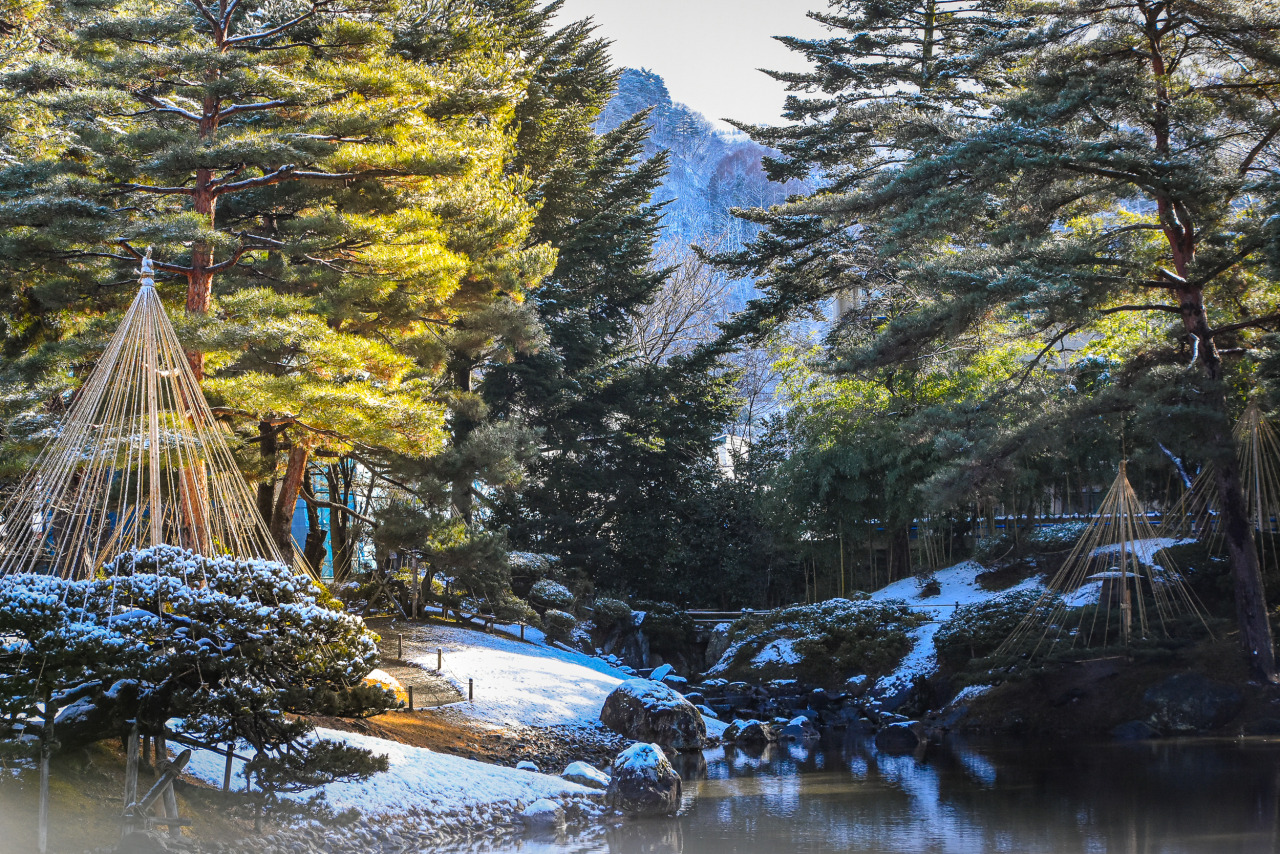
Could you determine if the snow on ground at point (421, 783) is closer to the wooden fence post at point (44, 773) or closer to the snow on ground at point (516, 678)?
the wooden fence post at point (44, 773)

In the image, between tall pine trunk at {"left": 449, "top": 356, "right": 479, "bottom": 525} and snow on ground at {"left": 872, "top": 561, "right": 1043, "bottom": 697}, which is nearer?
tall pine trunk at {"left": 449, "top": 356, "right": 479, "bottom": 525}

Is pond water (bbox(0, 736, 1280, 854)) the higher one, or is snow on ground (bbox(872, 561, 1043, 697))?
snow on ground (bbox(872, 561, 1043, 697))

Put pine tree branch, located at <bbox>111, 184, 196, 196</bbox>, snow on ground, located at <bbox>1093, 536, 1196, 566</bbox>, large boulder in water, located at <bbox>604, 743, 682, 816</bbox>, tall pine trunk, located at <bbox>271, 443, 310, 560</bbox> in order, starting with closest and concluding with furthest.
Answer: large boulder in water, located at <bbox>604, 743, 682, 816</bbox> → pine tree branch, located at <bbox>111, 184, 196, 196</bbox> → tall pine trunk, located at <bbox>271, 443, 310, 560</bbox> → snow on ground, located at <bbox>1093, 536, 1196, 566</bbox>

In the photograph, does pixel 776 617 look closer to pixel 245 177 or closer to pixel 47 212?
pixel 245 177

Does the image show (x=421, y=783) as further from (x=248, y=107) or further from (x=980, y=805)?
(x=248, y=107)

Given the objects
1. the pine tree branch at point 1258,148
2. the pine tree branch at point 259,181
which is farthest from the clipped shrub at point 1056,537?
the pine tree branch at point 259,181

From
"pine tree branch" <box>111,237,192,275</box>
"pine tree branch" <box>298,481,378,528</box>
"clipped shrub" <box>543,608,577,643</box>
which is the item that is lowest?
"clipped shrub" <box>543,608,577,643</box>

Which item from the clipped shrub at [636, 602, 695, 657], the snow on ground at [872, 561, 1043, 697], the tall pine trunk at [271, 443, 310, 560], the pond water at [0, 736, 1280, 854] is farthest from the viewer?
the clipped shrub at [636, 602, 695, 657]

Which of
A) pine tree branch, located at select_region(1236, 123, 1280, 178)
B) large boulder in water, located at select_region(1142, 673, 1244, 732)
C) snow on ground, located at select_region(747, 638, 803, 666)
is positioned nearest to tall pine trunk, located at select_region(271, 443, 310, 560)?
snow on ground, located at select_region(747, 638, 803, 666)

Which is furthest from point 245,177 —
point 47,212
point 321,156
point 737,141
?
point 737,141

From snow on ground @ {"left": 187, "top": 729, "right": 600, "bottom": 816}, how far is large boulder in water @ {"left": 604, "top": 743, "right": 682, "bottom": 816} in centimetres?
30

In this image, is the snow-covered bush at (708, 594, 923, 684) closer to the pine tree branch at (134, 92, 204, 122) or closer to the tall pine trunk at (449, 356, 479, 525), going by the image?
the tall pine trunk at (449, 356, 479, 525)

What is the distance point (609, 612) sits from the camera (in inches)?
713

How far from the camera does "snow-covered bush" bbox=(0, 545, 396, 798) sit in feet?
17.3
